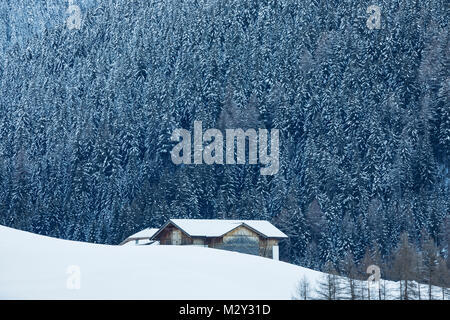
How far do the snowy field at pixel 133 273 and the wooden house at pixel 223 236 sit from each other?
Result: 26.9 meters

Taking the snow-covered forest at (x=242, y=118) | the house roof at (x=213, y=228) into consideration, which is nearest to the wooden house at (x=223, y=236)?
the house roof at (x=213, y=228)

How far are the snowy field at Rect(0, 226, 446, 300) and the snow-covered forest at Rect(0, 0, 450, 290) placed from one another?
41.2m

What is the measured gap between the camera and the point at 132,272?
109 feet

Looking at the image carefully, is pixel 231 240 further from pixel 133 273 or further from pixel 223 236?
pixel 133 273

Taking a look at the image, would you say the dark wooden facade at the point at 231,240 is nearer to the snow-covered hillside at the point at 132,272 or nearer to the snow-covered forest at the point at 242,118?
the snow-covered forest at the point at 242,118

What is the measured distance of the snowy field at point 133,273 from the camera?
29.1m

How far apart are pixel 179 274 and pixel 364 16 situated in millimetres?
117883

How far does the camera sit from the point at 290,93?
13200cm

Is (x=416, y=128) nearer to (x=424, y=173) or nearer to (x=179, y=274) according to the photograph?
(x=424, y=173)

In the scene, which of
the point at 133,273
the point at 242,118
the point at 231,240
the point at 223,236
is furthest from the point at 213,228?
the point at 242,118

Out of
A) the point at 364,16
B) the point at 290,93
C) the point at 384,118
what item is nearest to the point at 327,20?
the point at 364,16

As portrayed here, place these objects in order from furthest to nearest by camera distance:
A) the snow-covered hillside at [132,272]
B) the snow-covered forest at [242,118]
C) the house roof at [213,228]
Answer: the snow-covered forest at [242,118]
the house roof at [213,228]
the snow-covered hillside at [132,272]

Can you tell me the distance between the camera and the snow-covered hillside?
29141mm

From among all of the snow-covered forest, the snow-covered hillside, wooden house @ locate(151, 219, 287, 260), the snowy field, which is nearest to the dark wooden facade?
wooden house @ locate(151, 219, 287, 260)
